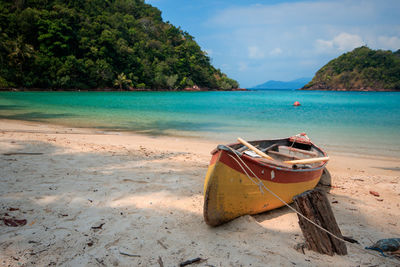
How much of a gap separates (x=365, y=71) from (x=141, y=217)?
136 m

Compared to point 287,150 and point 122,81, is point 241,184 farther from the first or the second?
point 122,81

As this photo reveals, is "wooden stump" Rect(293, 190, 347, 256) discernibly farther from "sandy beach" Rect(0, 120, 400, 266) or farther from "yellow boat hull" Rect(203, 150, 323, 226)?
"yellow boat hull" Rect(203, 150, 323, 226)

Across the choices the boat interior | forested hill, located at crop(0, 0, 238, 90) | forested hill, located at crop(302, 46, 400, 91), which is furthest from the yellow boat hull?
forested hill, located at crop(302, 46, 400, 91)

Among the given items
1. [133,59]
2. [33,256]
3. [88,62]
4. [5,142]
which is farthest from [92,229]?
[133,59]

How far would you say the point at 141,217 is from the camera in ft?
12.4

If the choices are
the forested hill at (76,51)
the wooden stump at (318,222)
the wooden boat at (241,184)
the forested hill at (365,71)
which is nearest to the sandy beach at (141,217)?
the wooden stump at (318,222)

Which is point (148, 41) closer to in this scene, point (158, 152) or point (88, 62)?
point (88, 62)

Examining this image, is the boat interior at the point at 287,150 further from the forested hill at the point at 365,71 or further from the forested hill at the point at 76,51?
the forested hill at the point at 365,71

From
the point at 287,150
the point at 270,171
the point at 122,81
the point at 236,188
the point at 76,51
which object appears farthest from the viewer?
the point at 122,81

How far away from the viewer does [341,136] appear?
13258mm

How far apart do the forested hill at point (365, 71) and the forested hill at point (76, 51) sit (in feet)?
281

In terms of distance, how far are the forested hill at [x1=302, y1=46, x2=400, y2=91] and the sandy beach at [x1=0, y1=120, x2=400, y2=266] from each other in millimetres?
130277

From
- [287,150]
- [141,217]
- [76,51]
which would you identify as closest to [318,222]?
[141,217]

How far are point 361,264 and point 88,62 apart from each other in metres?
62.6
